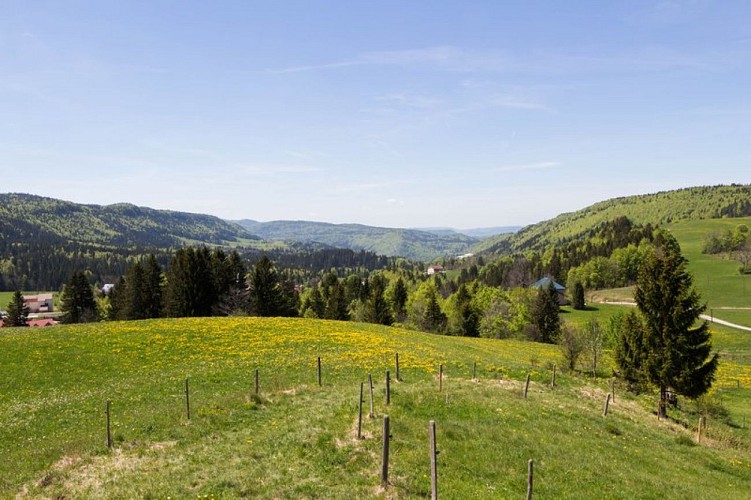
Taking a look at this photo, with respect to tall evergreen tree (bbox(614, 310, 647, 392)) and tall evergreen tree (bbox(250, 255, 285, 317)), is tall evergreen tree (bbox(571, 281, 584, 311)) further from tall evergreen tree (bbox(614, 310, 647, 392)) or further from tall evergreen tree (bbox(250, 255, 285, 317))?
tall evergreen tree (bbox(614, 310, 647, 392))

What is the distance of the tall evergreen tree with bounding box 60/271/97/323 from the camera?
92.6 m

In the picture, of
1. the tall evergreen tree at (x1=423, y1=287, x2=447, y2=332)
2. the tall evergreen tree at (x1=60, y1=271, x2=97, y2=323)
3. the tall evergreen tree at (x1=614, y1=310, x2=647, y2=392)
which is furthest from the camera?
the tall evergreen tree at (x1=423, y1=287, x2=447, y2=332)

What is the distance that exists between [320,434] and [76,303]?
9907 centimetres

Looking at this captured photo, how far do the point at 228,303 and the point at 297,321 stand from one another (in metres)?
27.8

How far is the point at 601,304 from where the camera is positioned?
462 feet

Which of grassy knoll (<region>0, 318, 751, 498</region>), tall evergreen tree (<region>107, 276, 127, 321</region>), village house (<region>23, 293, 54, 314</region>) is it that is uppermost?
grassy knoll (<region>0, 318, 751, 498</region>)

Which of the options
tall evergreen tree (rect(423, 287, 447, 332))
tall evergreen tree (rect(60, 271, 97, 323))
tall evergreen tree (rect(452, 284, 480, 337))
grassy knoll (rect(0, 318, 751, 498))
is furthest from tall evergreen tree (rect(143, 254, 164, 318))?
tall evergreen tree (rect(452, 284, 480, 337))

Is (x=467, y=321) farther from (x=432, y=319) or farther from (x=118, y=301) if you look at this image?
(x=118, y=301)

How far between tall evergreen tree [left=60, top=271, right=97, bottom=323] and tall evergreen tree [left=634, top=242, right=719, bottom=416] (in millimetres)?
102258

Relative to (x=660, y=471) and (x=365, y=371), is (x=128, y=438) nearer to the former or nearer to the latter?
(x=365, y=371)

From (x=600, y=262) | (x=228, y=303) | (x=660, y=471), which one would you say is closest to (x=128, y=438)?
(x=660, y=471)

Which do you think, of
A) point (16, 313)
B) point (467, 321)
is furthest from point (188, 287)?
point (467, 321)

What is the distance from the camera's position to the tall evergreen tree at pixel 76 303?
92625 mm

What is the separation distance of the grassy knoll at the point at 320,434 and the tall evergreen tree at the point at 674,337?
2.81 metres
